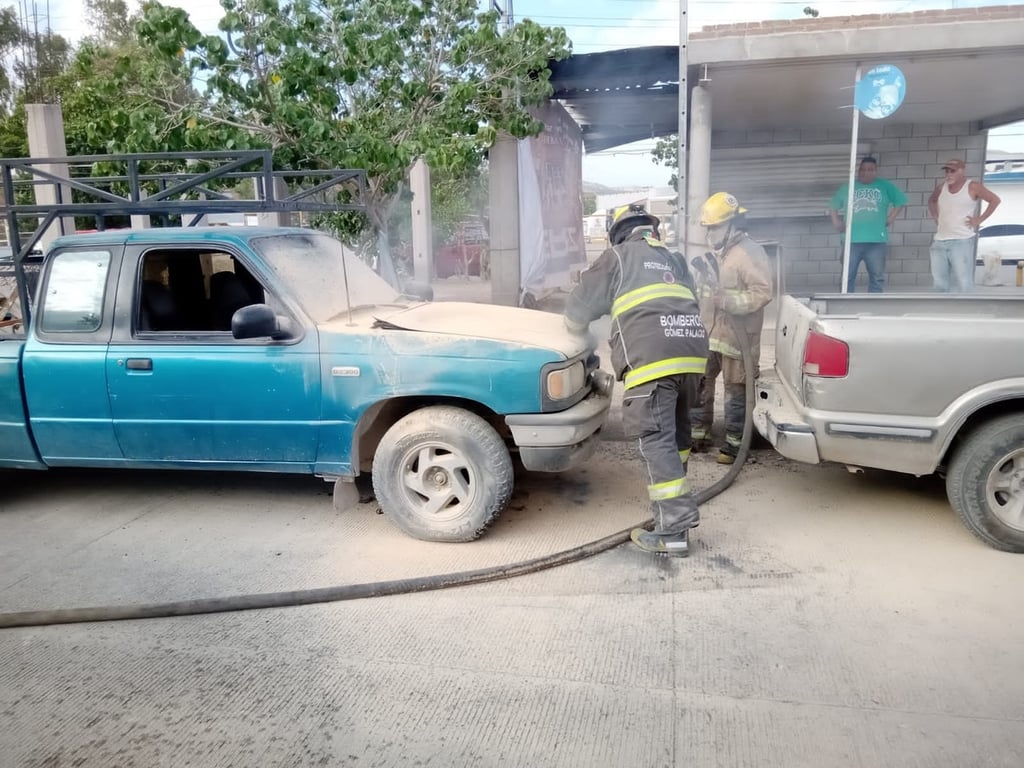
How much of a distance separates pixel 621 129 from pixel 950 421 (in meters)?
12.0

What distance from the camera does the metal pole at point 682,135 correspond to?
27.9 feet

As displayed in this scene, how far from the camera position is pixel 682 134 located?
29.6ft

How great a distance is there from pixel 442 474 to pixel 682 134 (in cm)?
590

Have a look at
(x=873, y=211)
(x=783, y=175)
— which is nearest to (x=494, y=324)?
(x=873, y=211)

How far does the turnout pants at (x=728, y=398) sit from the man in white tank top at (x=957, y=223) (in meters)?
4.69

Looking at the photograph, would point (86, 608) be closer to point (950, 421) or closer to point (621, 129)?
point (950, 421)

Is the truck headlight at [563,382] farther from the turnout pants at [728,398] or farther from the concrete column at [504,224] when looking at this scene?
the concrete column at [504,224]

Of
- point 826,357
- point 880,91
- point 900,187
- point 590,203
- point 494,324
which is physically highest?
Result: point 590,203

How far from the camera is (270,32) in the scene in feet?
24.6

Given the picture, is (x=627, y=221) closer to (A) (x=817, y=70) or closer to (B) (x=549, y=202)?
(A) (x=817, y=70)

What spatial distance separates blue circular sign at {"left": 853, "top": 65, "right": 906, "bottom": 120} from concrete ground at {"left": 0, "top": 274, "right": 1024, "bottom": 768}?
4768mm

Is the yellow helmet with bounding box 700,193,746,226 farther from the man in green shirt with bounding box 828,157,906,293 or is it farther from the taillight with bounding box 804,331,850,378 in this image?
the man in green shirt with bounding box 828,157,906,293

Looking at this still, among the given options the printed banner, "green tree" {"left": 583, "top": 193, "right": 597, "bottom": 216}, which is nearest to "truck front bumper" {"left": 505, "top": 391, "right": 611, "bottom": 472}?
the printed banner

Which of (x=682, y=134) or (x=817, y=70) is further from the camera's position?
(x=817, y=70)
